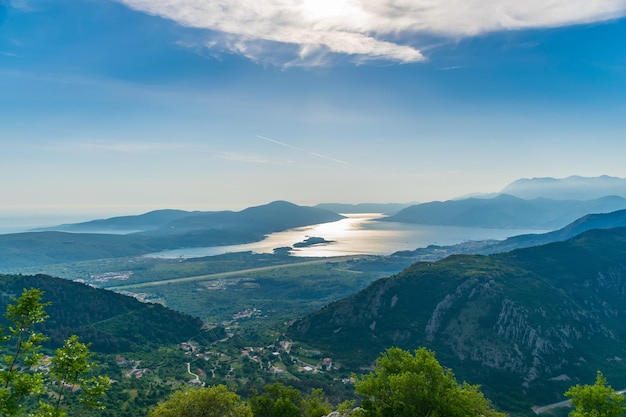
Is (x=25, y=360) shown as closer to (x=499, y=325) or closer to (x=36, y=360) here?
(x=36, y=360)

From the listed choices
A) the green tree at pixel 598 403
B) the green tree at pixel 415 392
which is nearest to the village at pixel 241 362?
the green tree at pixel 415 392

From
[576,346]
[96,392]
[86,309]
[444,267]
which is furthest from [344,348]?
[96,392]

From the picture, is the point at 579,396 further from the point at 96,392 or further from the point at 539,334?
the point at 539,334

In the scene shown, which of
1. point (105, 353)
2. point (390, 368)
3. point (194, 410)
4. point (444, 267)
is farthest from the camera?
point (444, 267)

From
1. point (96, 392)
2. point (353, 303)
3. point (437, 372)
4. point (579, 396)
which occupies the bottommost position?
point (353, 303)

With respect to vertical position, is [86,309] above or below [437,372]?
below

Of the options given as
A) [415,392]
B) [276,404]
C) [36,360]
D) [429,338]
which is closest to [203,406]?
[276,404]
